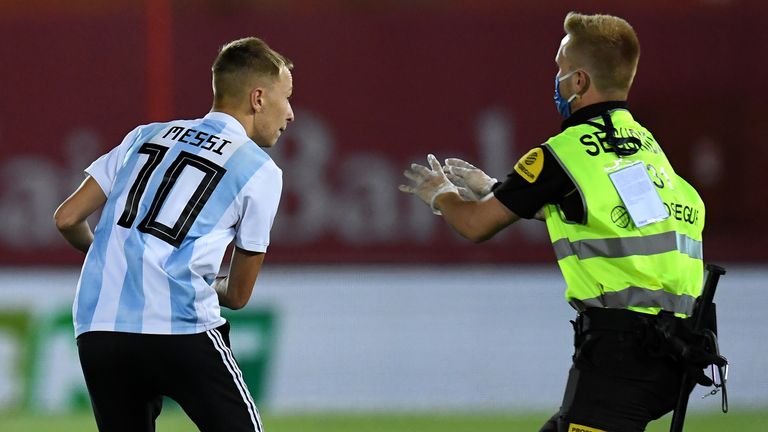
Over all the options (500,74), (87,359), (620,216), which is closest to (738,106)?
(500,74)

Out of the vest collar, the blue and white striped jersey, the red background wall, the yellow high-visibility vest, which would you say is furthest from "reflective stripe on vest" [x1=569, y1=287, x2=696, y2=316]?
the red background wall

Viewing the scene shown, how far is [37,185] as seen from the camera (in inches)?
316

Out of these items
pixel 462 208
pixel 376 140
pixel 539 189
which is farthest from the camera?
pixel 376 140

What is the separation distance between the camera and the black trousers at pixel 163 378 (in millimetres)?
3574

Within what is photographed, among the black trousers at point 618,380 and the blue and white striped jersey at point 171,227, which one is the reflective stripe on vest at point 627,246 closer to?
the black trousers at point 618,380

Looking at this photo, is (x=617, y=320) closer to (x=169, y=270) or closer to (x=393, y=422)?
(x=169, y=270)

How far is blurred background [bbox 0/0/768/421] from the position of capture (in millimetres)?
7730

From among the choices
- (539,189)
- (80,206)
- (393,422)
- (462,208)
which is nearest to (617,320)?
(539,189)

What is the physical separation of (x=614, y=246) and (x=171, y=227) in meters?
1.13

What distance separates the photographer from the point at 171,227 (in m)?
3.60

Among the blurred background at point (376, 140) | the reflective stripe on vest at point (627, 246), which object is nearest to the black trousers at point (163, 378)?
the reflective stripe on vest at point (627, 246)

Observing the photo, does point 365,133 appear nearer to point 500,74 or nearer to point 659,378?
point 500,74

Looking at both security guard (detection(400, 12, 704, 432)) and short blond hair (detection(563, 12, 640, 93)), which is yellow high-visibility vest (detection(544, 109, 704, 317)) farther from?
short blond hair (detection(563, 12, 640, 93))

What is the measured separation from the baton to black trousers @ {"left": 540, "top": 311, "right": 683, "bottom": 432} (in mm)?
53
